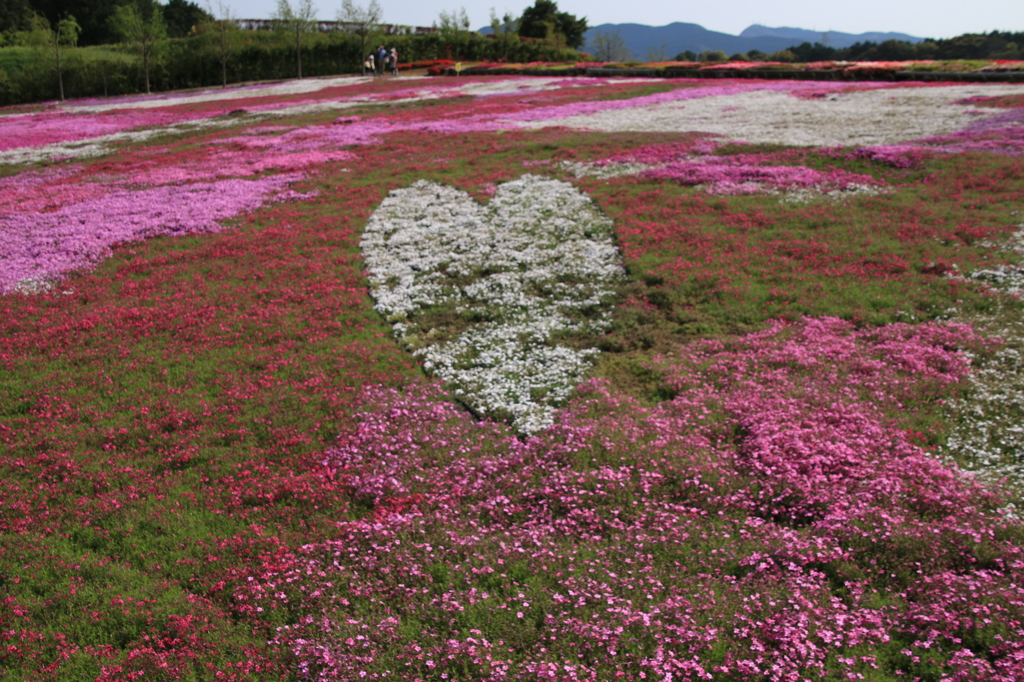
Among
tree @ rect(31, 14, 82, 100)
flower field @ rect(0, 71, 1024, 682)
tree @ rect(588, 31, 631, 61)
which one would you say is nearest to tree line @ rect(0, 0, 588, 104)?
tree @ rect(31, 14, 82, 100)

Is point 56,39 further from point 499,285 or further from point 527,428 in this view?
point 527,428

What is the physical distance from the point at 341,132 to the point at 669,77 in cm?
3858

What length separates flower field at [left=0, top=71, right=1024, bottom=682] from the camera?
7.57 meters

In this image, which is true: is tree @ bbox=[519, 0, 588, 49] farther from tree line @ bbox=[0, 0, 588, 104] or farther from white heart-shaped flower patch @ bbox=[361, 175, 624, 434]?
white heart-shaped flower patch @ bbox=[361, 175, 624, 434]

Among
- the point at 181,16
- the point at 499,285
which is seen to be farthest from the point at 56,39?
the point at 499,285

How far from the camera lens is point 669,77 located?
2512 inches

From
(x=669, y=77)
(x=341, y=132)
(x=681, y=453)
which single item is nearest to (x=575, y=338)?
(x=681, y=453)

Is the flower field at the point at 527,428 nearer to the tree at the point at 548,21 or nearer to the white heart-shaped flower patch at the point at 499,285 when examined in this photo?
the white heart-shaped flower patch at the point at 499,285

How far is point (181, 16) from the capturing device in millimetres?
108875

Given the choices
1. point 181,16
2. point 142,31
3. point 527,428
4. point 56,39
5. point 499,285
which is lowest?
point 527,428

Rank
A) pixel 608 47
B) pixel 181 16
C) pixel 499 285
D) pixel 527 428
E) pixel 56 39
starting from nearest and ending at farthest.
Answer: pixel 527 428
pixel 499 285
pixel 56 39
pixel 181 16
pixel 608 47

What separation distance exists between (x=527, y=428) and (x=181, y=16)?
128m

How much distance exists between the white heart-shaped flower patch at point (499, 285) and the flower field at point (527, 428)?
13cm

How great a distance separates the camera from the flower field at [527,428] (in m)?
7.57
